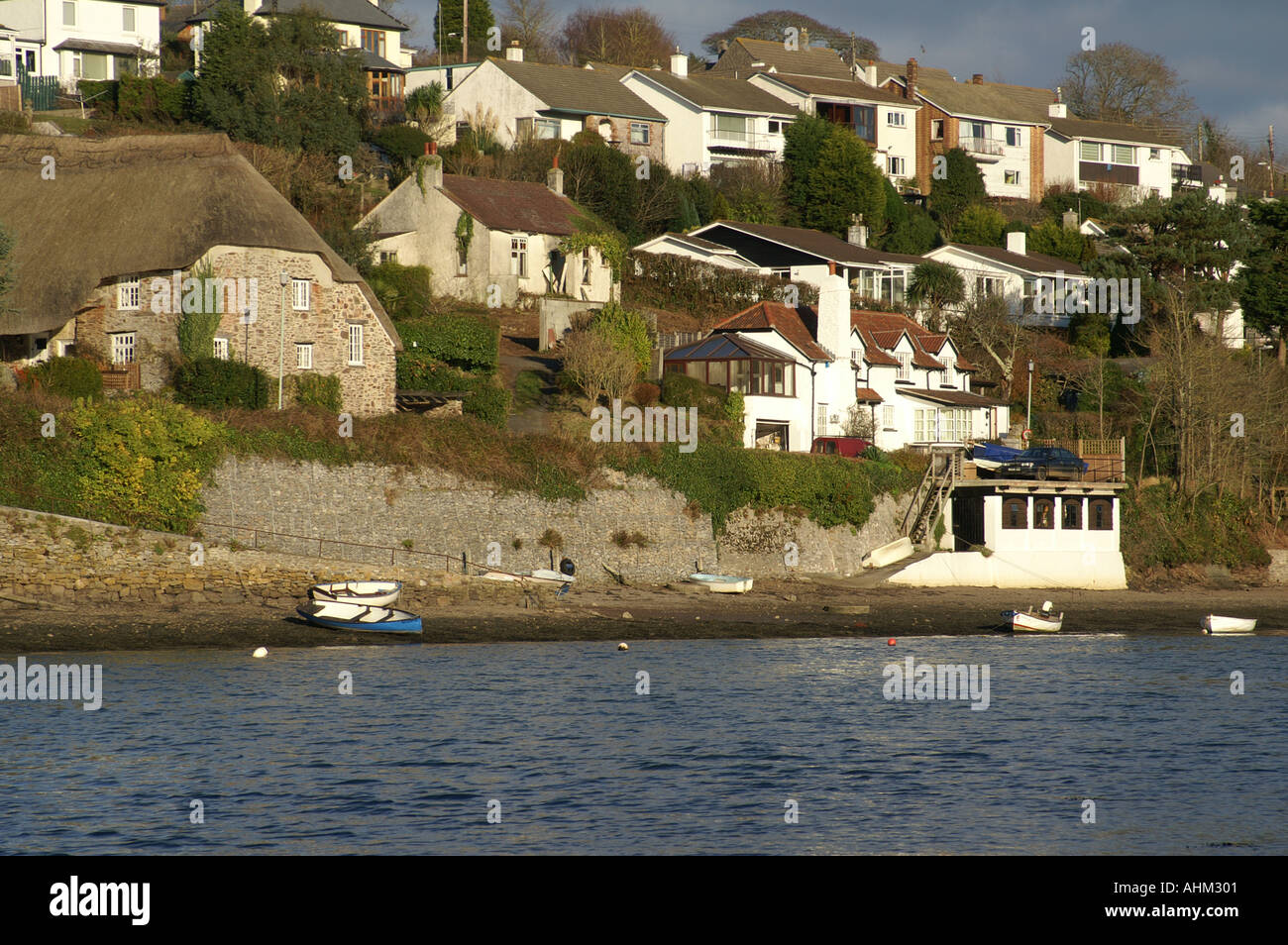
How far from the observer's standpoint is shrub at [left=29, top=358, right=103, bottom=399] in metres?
41.4

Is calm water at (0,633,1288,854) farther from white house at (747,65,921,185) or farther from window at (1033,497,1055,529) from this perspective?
white house at (747,65,921,185)

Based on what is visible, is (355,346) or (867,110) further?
(867,110)

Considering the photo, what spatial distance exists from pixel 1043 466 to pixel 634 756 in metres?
30.0

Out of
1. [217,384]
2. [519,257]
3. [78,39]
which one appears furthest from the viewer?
[78,39]

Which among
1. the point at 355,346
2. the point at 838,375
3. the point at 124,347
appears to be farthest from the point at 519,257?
the point at 124,347

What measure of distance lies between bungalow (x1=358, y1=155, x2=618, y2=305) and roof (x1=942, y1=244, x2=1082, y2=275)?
24732mm

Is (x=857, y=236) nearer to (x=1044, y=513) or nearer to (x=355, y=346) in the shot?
(x=1044, y=513)

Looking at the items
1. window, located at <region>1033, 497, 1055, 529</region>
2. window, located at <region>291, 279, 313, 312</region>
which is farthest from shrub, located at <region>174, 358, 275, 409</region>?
window, located at <region>1033, 497, 1055, 529</region>

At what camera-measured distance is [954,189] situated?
91.7m

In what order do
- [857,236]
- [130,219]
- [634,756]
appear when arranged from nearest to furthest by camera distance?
[634,756], [130,219], [857,236]

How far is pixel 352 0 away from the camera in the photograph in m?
87.8

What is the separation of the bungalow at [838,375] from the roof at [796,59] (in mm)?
42407
